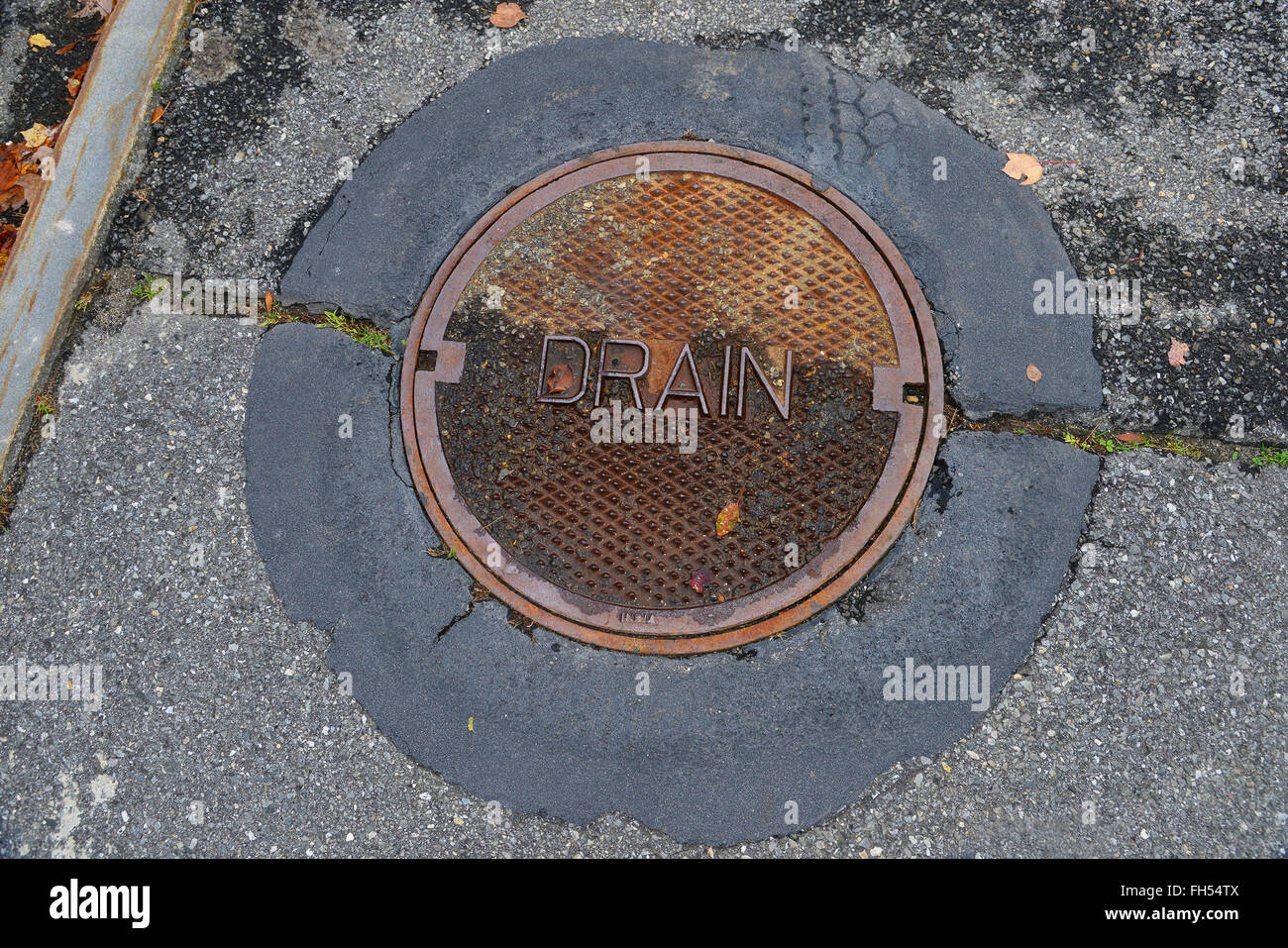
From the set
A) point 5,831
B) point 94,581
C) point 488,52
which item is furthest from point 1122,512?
point 5,831

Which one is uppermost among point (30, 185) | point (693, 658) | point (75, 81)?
point (75, 81)

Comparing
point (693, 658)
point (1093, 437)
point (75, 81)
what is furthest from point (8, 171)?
point (1093, 437)

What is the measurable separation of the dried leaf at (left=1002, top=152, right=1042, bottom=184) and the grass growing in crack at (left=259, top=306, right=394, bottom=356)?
80.3 inches

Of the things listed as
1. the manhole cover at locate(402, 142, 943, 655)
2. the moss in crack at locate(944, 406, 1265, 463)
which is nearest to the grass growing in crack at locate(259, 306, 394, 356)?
the manhole cover at locate(402, 142, 943, 655)

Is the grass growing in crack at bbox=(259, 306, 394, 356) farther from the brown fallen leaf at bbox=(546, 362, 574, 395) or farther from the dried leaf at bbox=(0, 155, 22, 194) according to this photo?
the dried leaf at bbox=(0, 155, 22, 194)

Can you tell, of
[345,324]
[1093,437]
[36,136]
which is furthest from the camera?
[36,136]

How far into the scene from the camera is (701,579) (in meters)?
2.30

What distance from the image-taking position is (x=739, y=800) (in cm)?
214

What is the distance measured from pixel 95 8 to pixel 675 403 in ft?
8.49

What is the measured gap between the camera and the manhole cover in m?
2.31

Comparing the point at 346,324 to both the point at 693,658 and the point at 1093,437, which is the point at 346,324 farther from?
the point at 1093,437

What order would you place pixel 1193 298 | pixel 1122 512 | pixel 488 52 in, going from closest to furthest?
1. pixel 1122 512
2. pixel 1193 298
3. pixel 488 52

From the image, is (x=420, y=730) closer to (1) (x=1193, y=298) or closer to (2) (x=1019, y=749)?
(2) (x=1019, y=749)

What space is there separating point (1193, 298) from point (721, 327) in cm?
145
